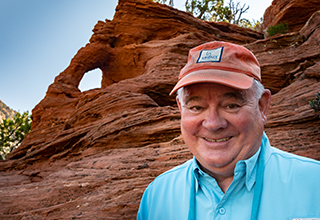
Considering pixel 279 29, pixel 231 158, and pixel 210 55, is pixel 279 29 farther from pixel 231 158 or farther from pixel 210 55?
pixel 231 158

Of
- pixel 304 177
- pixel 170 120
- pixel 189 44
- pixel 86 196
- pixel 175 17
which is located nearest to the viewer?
pixel 304 177

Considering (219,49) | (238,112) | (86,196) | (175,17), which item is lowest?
(86,196)

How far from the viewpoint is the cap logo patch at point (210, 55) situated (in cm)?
170

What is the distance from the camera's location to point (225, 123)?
1585 mm

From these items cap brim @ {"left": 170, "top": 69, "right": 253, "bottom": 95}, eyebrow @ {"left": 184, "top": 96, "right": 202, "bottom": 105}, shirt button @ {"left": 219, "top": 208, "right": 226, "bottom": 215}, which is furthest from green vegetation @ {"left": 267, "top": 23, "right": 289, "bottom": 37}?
shirt button @ {"left": 219, "top": 208, "right": 226, "bottom": 215}

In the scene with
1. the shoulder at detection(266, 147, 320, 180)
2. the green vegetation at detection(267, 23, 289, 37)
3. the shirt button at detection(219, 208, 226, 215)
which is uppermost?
the green vegetation at detection(267, 23, 289, 37)

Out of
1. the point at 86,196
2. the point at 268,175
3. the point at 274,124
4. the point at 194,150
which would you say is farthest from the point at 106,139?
the point at 268,175

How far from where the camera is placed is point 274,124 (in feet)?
16.9

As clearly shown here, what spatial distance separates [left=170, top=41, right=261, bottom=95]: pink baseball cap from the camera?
5.21 feet

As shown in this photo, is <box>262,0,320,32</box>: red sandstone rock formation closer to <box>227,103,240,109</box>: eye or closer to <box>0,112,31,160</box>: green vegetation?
<box>227,103,240,109</box>: eye

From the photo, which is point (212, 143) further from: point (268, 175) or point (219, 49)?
point (219, 49)

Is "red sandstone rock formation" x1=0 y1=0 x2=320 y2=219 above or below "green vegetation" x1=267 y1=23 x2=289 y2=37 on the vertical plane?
below

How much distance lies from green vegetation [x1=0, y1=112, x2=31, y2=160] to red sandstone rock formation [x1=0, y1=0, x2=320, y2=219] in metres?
11.3

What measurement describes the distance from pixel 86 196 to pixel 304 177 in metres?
3.88
